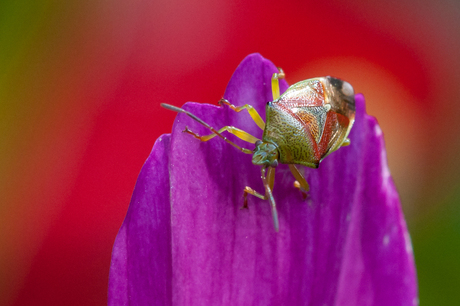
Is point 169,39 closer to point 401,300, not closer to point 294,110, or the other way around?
point 294,110

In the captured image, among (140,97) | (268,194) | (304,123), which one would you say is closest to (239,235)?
(268,194)

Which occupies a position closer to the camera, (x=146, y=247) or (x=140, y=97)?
(x=146, y=247)

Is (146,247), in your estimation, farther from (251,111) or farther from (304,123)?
(304,123)

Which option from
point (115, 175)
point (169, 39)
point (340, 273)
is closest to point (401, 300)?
point (340, 273)

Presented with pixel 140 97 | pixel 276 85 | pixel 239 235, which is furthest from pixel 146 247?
pixel 140 97

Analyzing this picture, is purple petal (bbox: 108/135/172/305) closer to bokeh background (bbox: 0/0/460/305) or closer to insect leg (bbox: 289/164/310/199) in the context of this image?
insect leg (bbox: 289/164/310/199)

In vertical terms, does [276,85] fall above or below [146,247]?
above

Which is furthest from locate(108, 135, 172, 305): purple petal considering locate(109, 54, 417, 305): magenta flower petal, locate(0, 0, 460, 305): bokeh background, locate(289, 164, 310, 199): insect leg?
locate(0, 0, 460, 305): bokeh background
